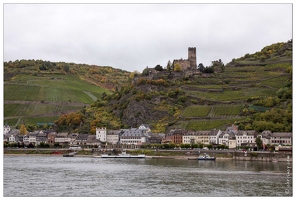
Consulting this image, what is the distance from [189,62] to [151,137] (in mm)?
35239

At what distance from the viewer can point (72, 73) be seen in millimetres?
149875

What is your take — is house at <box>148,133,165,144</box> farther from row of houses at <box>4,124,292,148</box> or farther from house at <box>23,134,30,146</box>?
house at <box>23,134,30,146</box>

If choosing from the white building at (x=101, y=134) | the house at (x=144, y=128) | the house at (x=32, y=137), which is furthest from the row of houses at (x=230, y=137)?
the house at (x=32, y=137)

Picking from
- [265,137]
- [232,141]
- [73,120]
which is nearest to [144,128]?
[73,120]

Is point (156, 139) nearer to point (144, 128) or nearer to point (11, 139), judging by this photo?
point (144, 128)

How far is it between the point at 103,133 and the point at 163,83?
17.6 meters

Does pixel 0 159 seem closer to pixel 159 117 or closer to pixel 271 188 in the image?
pixel 271 188

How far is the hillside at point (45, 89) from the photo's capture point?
107188 mm

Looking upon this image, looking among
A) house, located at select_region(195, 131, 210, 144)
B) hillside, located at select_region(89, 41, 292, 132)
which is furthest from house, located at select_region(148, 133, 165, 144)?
house, located at select_region(195, 131, 210, 144)

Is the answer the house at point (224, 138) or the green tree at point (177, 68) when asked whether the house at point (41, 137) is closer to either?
the green tree at point (177, 68)

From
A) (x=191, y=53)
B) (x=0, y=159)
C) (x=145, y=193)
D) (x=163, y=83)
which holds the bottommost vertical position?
(x=145, y=193)

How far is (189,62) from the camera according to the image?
118m

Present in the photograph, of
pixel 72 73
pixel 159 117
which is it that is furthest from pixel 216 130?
pixel 72 73

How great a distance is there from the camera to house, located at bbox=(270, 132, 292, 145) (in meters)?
73.0
